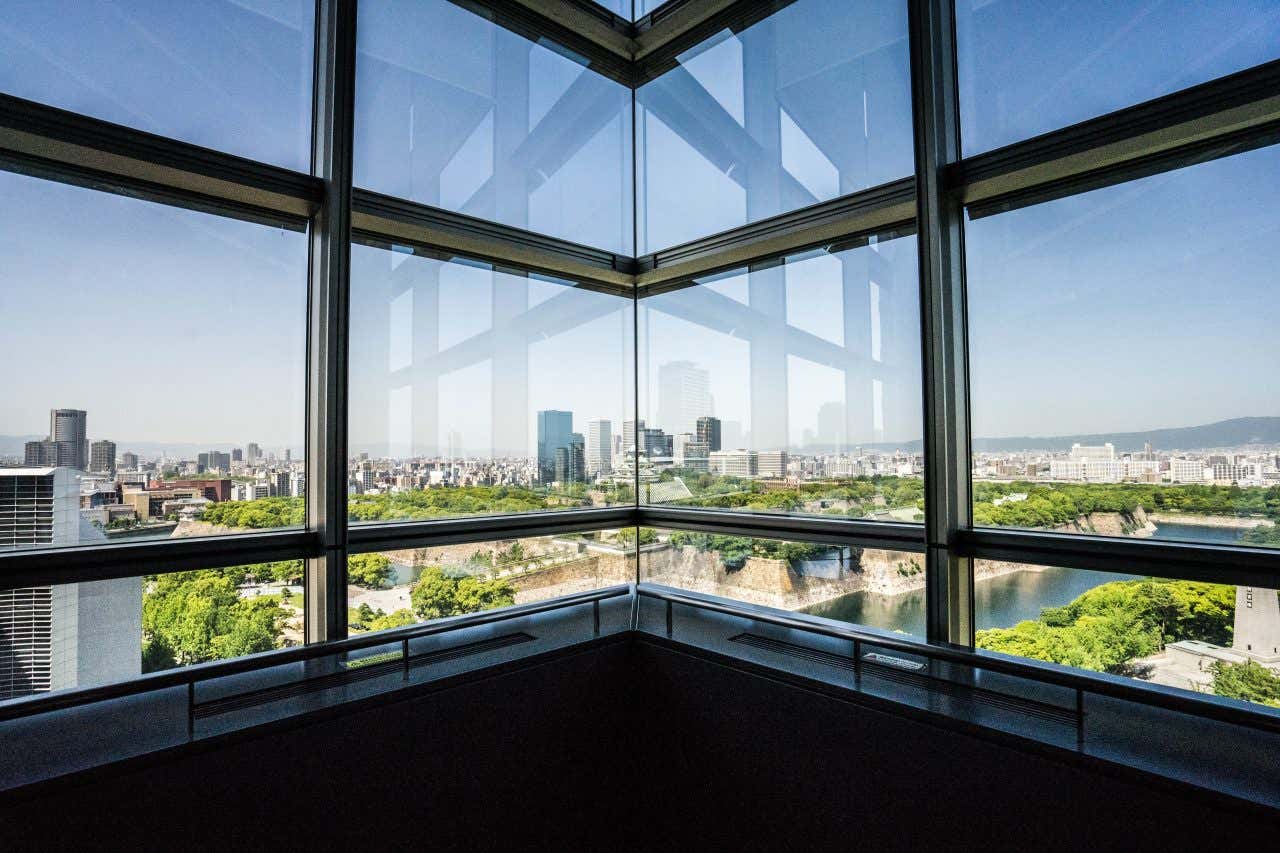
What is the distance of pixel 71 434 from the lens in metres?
2.98

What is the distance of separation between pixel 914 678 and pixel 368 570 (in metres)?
3.04

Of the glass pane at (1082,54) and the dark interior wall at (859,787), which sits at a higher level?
the glass pane at (1082,54)

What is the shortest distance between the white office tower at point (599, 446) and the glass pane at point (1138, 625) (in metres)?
2.83

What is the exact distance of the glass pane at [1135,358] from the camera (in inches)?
108

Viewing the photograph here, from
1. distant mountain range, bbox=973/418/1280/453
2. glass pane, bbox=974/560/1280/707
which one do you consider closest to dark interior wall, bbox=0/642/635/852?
glass pane, bbox=974/560/1280/707

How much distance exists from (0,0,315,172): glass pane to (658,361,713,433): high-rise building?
2.93 m

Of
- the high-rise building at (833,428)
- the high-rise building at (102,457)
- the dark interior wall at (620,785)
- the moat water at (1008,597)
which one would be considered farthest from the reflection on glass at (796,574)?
the high-rise building at (102,457)

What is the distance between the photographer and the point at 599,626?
375 cm

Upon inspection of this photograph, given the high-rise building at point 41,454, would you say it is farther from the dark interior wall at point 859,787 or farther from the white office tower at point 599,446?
the white office tower at point 599,446

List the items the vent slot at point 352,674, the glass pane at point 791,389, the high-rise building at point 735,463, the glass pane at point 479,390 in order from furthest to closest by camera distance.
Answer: the high-rise building at point 735,463 → the glass pane at point 479,390 → the glass pane at point 791,389 → the vent slot at point 352,674

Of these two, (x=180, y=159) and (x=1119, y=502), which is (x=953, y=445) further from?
(x=180, y=159)

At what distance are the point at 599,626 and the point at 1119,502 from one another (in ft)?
9.14

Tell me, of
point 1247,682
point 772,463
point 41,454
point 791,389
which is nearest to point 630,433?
point 772,463

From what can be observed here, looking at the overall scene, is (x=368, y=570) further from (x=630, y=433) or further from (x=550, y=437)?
(x=630, y=433)
